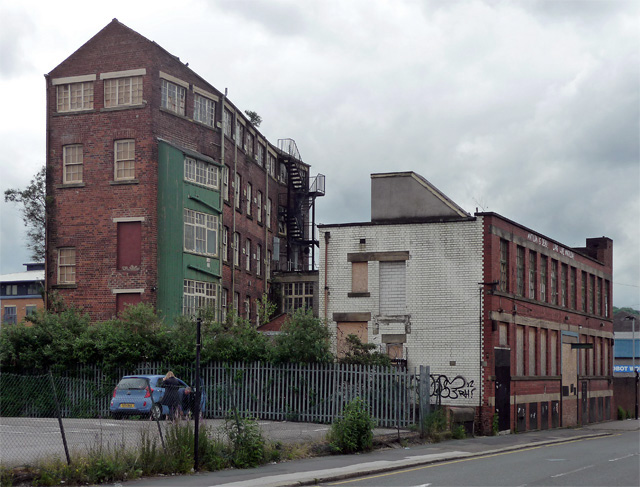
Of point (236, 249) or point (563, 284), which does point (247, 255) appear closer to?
point (236, 249)

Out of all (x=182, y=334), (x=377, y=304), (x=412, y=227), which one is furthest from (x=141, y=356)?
(x=412, y=227)

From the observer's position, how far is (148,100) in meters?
40.8

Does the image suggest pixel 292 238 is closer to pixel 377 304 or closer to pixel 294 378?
pixel 377 304

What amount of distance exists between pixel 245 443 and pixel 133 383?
10.6 m

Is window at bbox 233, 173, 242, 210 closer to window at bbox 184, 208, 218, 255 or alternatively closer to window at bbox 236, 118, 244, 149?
window at bbox 236, 118, 244, 149

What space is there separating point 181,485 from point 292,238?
44.9 metres

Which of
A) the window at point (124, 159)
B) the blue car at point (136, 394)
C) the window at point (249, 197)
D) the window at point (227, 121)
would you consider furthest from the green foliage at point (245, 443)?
the window at point (249, 197)

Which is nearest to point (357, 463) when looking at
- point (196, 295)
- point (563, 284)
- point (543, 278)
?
point (543, 278)

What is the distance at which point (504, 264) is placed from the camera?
35719mm

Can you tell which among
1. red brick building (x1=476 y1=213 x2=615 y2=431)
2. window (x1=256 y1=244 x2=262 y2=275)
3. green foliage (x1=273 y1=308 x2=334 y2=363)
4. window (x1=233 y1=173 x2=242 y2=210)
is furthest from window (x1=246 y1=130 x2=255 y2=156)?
green foliage (x1=273 y1=308 x2=334 y2=363)

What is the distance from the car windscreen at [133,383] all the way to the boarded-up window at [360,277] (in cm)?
Answer: 1065

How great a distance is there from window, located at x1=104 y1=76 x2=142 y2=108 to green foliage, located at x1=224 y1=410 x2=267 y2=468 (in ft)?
85.4

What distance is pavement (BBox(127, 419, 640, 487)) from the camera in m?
15.6

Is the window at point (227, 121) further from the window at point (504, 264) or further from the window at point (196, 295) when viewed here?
the window at point (504, 264)
